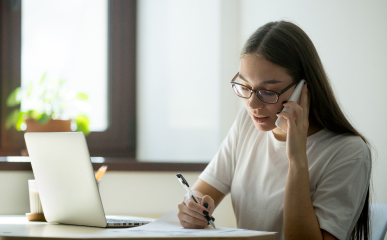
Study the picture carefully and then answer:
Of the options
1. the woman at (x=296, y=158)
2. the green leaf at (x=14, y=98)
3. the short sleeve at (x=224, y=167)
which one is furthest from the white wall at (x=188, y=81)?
the woman at (x=296, y=158)

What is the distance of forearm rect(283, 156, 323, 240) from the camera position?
1.02 metres

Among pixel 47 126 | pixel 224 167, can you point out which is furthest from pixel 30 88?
pixel 224 167

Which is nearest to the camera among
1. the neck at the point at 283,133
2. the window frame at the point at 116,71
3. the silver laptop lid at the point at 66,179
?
the silver laptop lid at the point at 66,179

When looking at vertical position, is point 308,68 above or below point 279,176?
above

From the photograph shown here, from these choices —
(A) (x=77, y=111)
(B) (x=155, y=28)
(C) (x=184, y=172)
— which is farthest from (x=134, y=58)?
(C) (x=184, y=172)

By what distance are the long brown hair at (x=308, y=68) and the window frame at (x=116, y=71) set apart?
1306 mm

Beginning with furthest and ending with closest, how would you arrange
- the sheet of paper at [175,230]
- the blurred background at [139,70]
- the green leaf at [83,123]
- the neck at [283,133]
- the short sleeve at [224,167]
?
the green leaf at [83,123] < the blurred background at [139,70] < the short sleeve at [224,167] < the neck at [283,133] < the sheet of paper at [175,230]

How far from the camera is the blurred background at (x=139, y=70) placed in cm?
210

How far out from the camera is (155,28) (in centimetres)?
230

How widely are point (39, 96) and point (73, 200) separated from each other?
4.44 feet

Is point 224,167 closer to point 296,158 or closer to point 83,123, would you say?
point 296,158

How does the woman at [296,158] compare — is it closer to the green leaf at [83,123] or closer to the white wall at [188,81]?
the white wall at [188,81]

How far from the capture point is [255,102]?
1128 millimetres

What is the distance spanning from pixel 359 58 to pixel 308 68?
1.07 feet
